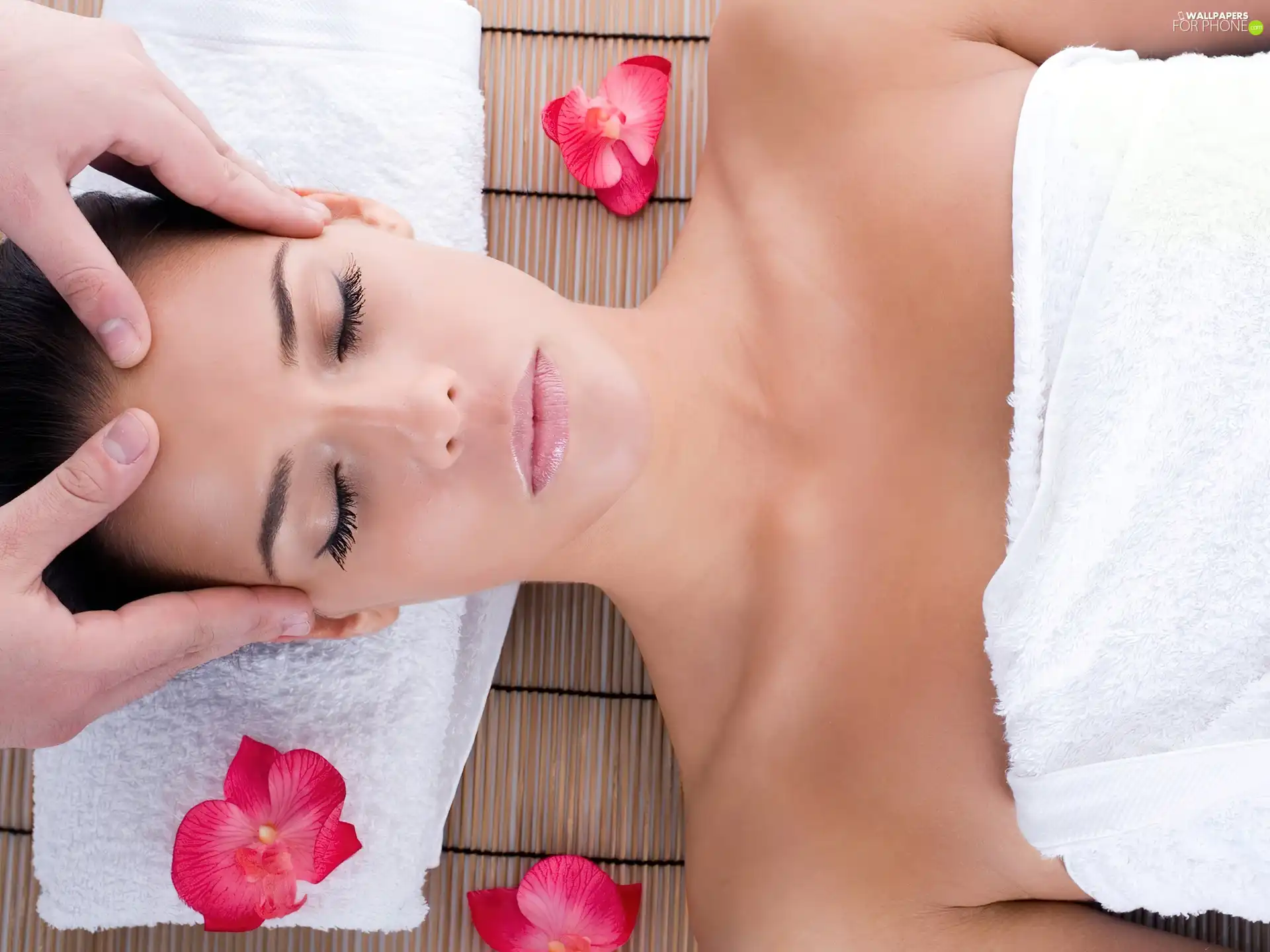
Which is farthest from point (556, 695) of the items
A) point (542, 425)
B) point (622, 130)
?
point (622, 130)

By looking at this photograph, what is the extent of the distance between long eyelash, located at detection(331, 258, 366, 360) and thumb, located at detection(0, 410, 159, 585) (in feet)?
0.53

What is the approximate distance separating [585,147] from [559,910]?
3.17ft

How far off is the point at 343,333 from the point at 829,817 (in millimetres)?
687

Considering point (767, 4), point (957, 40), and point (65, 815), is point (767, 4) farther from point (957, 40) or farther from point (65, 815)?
point (65, 815)

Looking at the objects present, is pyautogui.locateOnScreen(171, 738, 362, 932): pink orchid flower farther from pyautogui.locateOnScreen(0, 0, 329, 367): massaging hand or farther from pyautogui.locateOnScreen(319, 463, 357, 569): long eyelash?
pyautogui.locateOnScreen(0, 0, 329, 367): massaging hand

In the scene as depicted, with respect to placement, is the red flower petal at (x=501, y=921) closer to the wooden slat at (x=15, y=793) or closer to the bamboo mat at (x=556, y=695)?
the bamboo mat at (x=556, y=695)

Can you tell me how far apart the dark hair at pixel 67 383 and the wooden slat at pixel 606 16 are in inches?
24.9

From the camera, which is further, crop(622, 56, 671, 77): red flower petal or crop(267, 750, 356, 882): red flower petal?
crop(622, 56, 671, 77): red flower petal

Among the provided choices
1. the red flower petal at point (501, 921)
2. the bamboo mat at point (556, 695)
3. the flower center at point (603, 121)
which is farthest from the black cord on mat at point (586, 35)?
the red flower petal at point (501, 921)

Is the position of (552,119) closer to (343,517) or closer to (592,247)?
(592,247)

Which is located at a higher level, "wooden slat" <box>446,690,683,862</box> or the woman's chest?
the woman's chest

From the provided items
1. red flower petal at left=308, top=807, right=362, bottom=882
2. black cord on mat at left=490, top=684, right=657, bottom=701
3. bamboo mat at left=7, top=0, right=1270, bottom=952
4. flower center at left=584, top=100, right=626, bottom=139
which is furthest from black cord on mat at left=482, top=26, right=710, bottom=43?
red flower petal at left=308, top=807, right=362, bottom=882

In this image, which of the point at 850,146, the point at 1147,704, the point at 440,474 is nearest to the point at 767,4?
the point at 850,146

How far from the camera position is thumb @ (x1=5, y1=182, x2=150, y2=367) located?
2.35 feet
